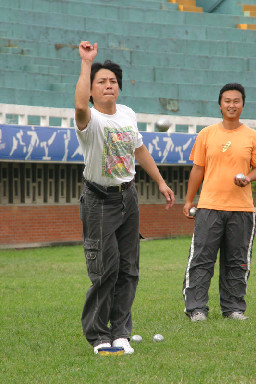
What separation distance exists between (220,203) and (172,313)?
1.20 m

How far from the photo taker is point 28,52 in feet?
64.7

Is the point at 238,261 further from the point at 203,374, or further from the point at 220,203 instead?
the point at 203,374

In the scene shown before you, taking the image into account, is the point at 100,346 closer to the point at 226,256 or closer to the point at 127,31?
the point at 226,256

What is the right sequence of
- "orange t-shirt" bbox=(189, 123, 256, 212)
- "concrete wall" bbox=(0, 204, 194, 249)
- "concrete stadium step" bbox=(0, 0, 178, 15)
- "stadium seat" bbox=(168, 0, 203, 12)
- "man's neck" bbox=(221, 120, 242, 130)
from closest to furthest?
"orange t-shirt" bbox=(189, 123, 256, 212)
"man's neck" bbox=(221, 120, 242, 130)
"concrete wall" bbox=(0, 204, 194, 249)
"concrete stadium step" bbox=(0, 0, 178, 15)
"stadium seat" bbox=(168, 0, 203, 12)

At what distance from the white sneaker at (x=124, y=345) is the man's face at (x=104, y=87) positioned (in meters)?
1.65

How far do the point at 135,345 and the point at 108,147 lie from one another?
1.49 metres

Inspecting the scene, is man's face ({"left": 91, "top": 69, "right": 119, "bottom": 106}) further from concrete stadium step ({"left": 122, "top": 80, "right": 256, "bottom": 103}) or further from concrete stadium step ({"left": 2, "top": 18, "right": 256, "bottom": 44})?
concrete stadium step ({"left": 2, "top": 18, "right": 256, "bottom": 44})

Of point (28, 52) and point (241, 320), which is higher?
point (28, 52)

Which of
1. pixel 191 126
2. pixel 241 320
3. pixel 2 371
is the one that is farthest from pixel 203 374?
pixel 191 126

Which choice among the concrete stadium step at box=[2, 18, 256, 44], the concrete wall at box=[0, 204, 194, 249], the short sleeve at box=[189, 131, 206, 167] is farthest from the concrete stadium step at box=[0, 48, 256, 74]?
the short sleeve at box=[189, 131, 206, 167]

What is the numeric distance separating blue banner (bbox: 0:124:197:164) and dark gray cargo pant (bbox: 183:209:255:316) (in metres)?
7.93

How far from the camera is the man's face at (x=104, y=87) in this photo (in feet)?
17.1

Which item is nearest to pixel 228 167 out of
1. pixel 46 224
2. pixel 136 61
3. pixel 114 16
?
pixel 46 224

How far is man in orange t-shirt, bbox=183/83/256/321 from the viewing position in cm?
670
